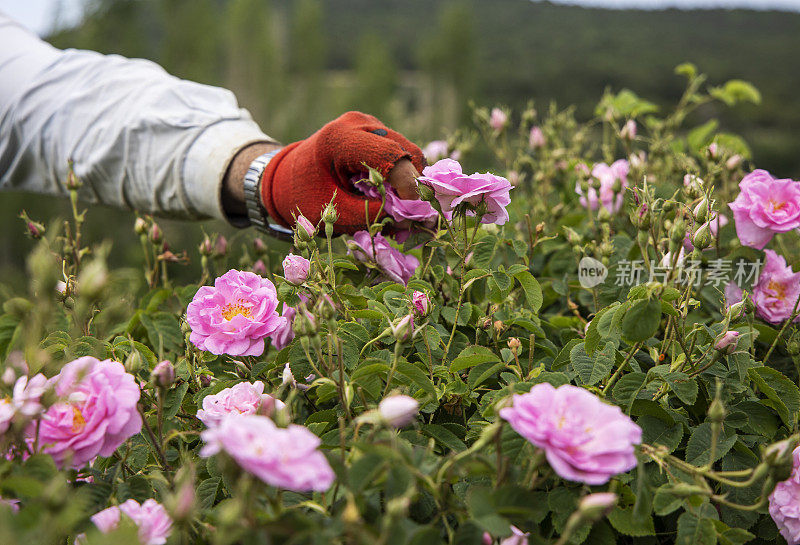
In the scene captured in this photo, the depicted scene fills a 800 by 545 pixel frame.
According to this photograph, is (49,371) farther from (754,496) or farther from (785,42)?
(785,42)

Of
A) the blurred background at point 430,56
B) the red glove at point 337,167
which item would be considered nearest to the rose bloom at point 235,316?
the red glove at point 337,167

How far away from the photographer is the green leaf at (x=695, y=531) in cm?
58

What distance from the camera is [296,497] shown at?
0.59 meters

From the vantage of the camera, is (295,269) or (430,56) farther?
(430,56)

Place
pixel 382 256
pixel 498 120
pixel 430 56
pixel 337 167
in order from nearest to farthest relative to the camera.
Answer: pixel 382 256 → pixel 337 167 → pixel 498 120 → pixel 430 56

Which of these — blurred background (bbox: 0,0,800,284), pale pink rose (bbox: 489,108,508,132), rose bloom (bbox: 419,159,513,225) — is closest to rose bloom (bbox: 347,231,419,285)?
rose bloom (bbox: 419,159,513,225)

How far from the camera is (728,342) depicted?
0.69 meters

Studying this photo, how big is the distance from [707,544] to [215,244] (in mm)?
813

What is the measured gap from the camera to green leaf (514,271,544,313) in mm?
835

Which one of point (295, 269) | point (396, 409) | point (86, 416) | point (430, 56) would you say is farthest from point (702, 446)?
point (430, 56)

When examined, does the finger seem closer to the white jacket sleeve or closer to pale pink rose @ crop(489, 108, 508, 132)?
the white jacket sleeve

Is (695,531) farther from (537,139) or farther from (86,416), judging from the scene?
(537,139)

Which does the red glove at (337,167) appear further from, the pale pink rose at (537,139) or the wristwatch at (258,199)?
the pale pink rose at (537,139)

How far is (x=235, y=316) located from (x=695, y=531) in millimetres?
510
